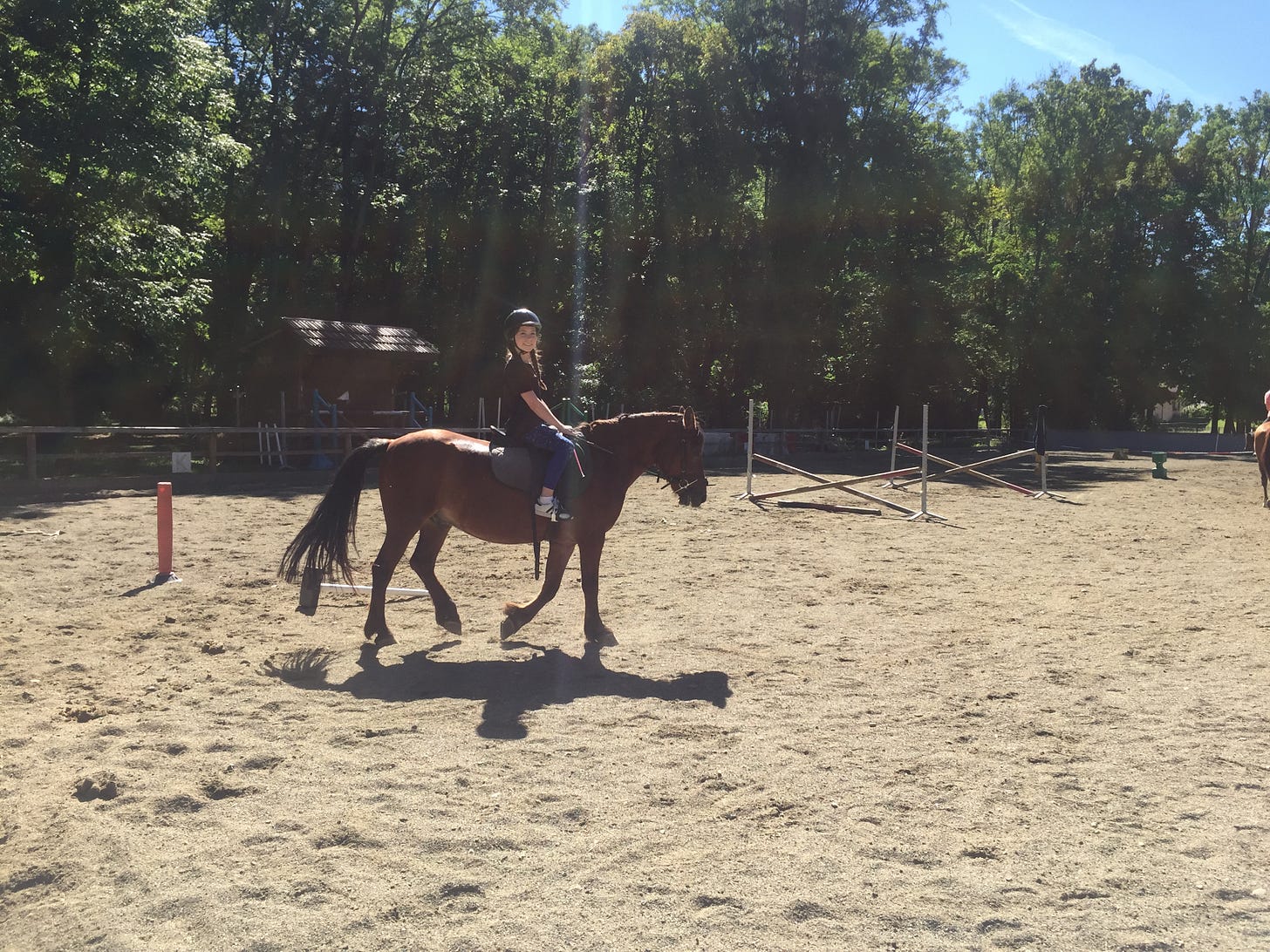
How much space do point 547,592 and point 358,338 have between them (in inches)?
749

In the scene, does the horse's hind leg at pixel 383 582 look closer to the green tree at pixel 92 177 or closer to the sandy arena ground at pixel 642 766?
the sandy arena ground at pixel 642 766

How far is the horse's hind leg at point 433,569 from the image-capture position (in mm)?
7434

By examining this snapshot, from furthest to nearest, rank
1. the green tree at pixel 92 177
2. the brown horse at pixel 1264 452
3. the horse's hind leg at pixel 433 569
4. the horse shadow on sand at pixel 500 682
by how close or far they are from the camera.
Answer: the green tree at pixel 92 177
the brown horse at pixel 1264 452
the horse's hind leg at pixel 433 569
the horse shadow on sand at pixel 500 682

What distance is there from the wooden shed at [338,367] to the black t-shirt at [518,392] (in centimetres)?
1761

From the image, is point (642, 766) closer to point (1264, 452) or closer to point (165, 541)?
point (165, 541)

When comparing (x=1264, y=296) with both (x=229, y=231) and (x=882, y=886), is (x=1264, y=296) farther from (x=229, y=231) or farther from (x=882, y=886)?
(x=882, y=886)

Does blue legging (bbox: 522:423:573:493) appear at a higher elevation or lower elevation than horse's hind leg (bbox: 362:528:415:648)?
higher

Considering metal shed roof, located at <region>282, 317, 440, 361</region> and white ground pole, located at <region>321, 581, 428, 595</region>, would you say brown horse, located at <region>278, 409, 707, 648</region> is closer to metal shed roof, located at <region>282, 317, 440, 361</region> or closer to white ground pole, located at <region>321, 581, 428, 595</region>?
white ground pole, located at <region>321, 581, 428, 595</region>

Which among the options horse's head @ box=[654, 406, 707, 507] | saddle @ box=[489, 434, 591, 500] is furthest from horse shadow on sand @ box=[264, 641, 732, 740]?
horse's head @ box=[654, 406, 707, 507]

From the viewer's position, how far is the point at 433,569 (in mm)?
7465

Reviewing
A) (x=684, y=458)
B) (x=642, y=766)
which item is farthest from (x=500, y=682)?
(x=684, y=458)

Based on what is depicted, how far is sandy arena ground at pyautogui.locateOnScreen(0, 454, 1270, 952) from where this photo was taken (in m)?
3.38

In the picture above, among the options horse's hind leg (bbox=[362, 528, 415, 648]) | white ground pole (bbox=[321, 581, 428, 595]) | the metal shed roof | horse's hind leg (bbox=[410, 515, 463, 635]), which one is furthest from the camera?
the metal shed roof

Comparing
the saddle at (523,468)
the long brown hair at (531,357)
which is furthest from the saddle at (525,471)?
the long brown hair at (531,357)
